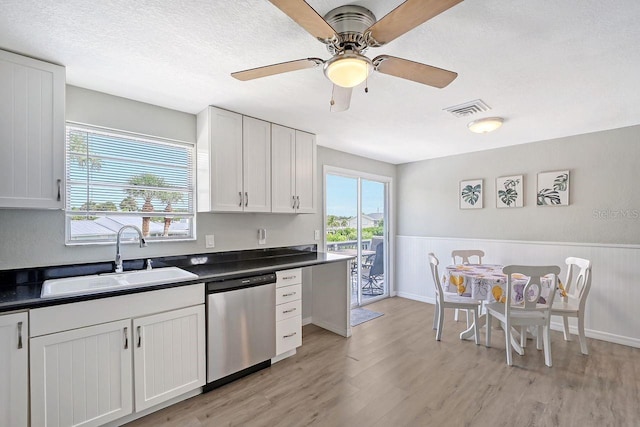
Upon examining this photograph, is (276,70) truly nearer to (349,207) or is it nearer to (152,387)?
(152,387)

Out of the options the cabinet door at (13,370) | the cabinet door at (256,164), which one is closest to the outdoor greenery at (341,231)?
the cabinet door at (256,164)

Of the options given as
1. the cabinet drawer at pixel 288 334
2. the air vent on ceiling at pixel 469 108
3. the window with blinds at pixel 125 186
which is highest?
the air vent on ceiling at pixel 469 108

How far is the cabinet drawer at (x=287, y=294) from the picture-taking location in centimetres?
280

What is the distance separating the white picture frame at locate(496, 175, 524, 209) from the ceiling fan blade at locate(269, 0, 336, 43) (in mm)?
3621

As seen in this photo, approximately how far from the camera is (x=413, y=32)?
1662 millimetres

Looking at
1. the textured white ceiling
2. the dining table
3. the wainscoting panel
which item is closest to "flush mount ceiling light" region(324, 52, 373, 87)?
the textured white ceiling

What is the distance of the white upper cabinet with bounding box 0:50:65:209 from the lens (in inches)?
72.6

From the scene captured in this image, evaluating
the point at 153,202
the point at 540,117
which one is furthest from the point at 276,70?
the point at 540,117

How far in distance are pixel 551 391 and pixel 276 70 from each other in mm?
3042

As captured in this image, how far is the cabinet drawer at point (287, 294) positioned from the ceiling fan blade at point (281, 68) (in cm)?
184

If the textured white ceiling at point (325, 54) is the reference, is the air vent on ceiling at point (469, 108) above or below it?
below

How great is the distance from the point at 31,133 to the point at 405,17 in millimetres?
2326

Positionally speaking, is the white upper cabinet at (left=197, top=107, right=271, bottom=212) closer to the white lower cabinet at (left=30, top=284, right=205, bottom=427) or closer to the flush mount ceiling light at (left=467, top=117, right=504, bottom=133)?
the white lower cabinet at (left=30, top=284, right=205, bottom=427)

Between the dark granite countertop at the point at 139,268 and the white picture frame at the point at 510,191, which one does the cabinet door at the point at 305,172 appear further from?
the white picture frame at the point at 510,191
